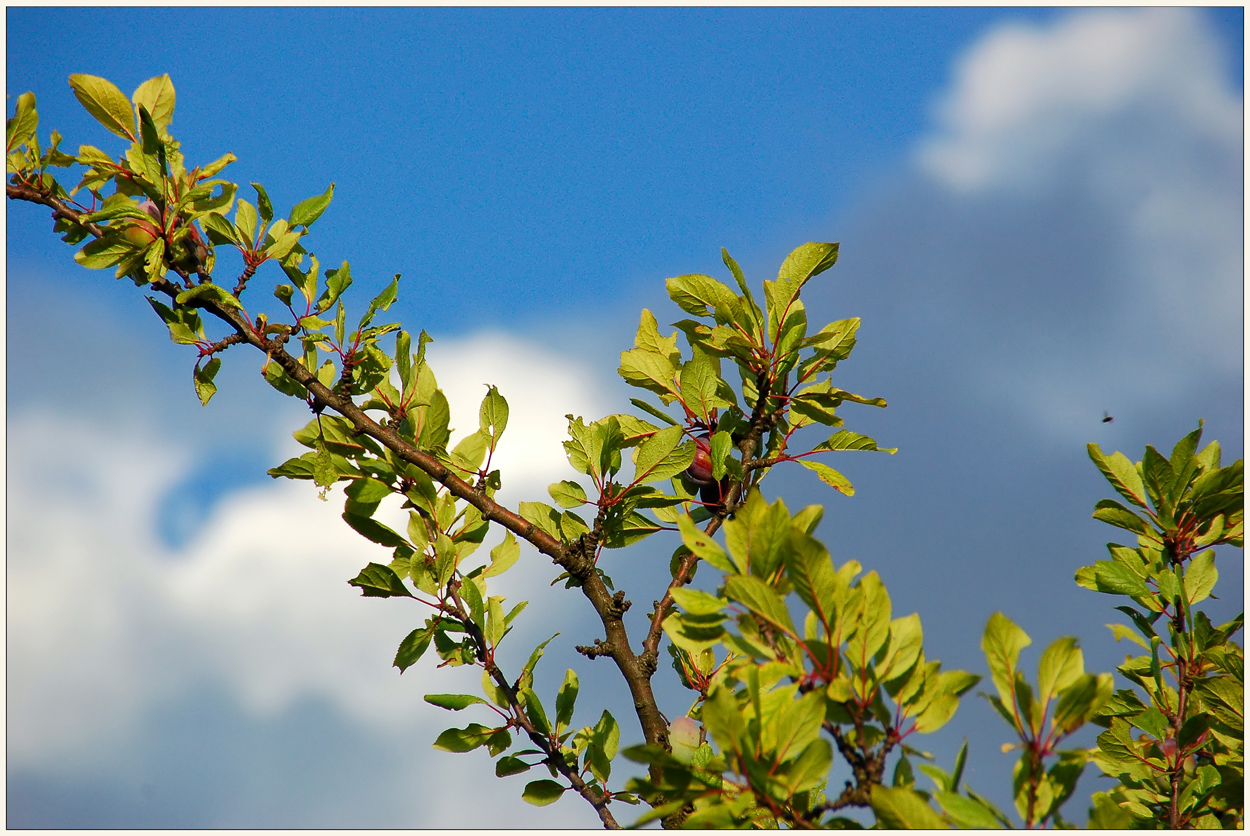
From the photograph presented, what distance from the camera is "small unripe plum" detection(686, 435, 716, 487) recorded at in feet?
5.56

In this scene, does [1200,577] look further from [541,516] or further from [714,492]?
[541,516]

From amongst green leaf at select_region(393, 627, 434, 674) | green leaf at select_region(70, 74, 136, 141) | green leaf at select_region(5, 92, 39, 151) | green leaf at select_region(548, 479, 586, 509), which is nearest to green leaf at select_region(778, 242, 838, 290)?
green leaf at select_region(548, 479, 586, 509)

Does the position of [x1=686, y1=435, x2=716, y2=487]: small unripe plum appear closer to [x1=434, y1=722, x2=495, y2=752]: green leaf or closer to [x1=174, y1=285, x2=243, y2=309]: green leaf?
[x1=434, y1=722, x2=495, y2=752]: green leaf

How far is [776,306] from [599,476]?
0.46m

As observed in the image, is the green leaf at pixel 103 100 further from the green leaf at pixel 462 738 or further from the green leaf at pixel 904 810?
the green leaf at pixel 904 810

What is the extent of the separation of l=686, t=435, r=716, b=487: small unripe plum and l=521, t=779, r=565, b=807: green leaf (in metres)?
0.64

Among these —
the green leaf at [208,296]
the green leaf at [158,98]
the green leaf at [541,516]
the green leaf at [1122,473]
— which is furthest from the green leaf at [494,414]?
the green leaf at [1122,473]

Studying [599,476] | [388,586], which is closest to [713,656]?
[599,476]

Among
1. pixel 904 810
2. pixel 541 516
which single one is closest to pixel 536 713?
pixel 541 516

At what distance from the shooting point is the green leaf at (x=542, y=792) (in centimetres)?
157

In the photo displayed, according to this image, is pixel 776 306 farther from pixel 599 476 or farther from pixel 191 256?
pixel 191 256

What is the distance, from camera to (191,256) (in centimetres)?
156

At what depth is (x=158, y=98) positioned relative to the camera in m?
1.59

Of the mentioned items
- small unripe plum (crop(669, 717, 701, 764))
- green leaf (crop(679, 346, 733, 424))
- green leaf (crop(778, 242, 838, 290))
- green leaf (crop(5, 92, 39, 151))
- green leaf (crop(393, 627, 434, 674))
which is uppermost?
green leaf (crop(5, 92, 39, 151))
